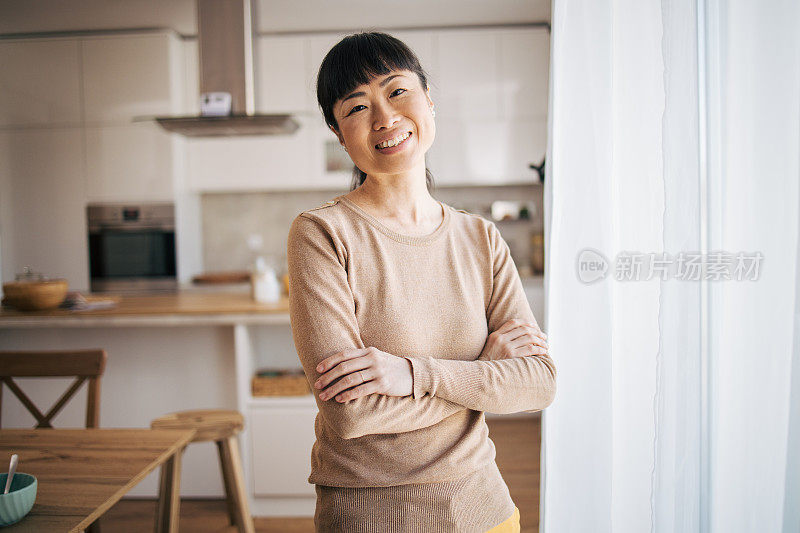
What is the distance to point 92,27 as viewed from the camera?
435 cm

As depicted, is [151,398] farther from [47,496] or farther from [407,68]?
[407,68]

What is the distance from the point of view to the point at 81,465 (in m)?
1.36

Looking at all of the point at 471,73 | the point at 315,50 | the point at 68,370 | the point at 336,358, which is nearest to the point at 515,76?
the point at 471,73

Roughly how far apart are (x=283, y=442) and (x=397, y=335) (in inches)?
76.2

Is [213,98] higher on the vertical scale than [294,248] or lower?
higher

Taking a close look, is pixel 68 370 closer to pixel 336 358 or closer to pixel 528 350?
pixel 336 358

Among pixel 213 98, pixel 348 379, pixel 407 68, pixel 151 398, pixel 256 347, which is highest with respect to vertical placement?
pixel 213 98

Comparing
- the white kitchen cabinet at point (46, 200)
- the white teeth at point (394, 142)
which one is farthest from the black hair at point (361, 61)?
the white kitchen cabinet at point (46, 200)

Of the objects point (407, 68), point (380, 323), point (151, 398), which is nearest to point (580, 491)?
point (380, 323)

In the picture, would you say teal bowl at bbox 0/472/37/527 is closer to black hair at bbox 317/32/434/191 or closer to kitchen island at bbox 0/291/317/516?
black hair at bbox 317/32/434/191

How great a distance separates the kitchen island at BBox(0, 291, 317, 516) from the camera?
8.98 ft

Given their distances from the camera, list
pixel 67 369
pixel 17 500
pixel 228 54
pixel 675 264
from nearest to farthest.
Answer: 1. pixel 17 500
2. pixel 675 264
3. pixel 67 369
4. pixel 228 54

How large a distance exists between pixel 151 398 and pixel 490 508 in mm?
2343

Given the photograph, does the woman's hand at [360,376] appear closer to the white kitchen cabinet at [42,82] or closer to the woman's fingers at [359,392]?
the woman's fingers at [359,392]
